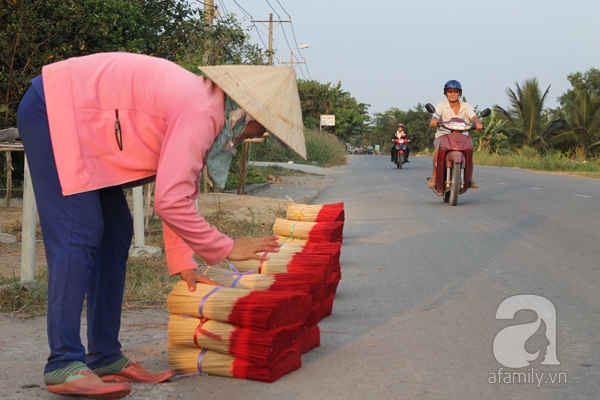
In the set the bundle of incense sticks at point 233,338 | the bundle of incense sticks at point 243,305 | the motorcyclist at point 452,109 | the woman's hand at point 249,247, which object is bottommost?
the bundle of incense sticks at point 233,338

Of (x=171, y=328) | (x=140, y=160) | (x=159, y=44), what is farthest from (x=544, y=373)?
(x=159, y=44)

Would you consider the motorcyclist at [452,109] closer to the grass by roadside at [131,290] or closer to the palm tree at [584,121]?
the grass by roadside at [131,290]

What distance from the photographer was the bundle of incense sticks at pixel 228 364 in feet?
11.0

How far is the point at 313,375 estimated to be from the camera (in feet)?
11.6

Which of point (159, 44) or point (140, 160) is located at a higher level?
point (159, 44)

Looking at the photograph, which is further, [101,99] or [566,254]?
[566,254]

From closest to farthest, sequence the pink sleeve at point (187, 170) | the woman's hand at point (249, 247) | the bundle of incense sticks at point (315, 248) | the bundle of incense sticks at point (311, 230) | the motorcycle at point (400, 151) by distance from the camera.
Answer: the pink sleeve at point (187, 170) < the woman's hand at point (249, 247) < the bundle of incense sticks at point (315, 248) < the bundle of incense sticks at point (311, 230) < the motorcycle at point (400, 151)

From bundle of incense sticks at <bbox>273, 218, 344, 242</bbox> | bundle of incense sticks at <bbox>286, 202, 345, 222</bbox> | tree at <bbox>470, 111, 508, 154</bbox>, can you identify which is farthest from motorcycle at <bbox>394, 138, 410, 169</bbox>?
bundle of incense sticks at <bbox>273, 218, 344, 242</bbox>

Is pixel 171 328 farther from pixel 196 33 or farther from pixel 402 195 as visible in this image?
pixel 402 195

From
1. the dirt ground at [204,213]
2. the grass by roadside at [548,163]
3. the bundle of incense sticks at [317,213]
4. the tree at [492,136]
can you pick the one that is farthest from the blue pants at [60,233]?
the tree at [492,136]

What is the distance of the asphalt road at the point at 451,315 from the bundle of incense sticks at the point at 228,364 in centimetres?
4

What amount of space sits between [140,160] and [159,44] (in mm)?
10097

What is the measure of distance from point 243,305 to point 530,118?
1575 inches

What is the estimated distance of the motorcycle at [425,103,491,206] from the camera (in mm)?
12008
